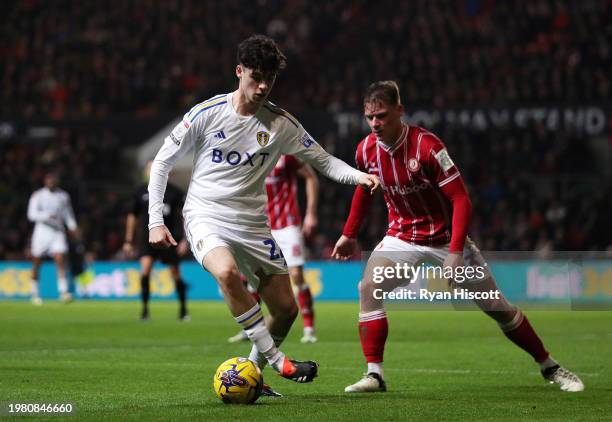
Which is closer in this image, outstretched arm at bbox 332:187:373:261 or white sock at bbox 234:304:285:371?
white sock at bbox 234:304:285:371

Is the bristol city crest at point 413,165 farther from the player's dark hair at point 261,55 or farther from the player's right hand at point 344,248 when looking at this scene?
the player's dark hair at point 261,55

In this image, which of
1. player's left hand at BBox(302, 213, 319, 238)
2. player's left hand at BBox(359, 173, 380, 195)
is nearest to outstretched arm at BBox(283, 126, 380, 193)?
player's left hand at BBox(359, 173, 380, 195)

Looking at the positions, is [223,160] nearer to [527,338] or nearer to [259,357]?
[259,357]

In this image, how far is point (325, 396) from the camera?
23.1 feet

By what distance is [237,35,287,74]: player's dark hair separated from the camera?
6.59 meters

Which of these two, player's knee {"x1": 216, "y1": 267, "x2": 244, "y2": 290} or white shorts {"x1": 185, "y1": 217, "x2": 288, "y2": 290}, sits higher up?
white shorts {"x1": 185, "y1": 217, "x2": 288, "y2": 290}

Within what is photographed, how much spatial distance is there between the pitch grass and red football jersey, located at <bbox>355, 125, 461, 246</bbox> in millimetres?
1108

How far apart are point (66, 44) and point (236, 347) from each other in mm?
19968

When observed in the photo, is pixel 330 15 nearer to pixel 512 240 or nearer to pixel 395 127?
pixel 512 240

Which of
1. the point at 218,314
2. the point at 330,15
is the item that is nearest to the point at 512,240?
the point at 218,314

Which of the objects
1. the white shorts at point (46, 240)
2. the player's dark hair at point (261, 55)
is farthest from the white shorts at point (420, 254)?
the white shorts at point (46, 240)

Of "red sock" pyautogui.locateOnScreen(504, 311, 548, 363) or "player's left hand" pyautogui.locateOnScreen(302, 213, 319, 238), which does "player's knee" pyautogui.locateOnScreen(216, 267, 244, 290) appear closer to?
"red sock" pyautogui.locateOnScreen(504, 311, 548, 363)

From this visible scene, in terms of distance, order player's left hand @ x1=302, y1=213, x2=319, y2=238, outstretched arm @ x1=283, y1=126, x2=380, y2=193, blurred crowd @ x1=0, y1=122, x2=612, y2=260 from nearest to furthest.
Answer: outstretched arm @ x1=283, y1=126, x2=380, y2=193
player's left hand @ x1=302, y1=213, x2=319, y2=238
blurred crowd @ x1=0, y1=122, x2=612, y2=260

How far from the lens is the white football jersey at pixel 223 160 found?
22.1 feet
